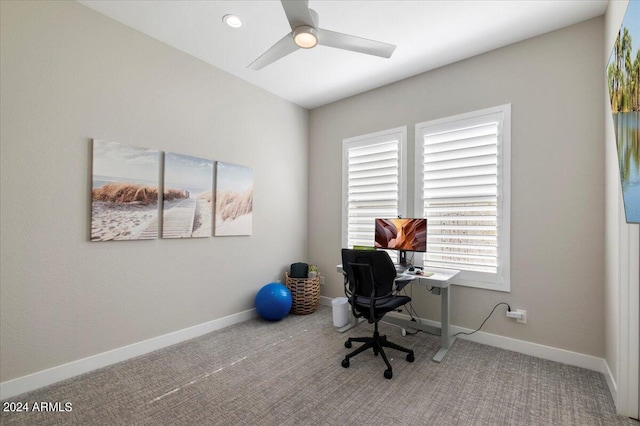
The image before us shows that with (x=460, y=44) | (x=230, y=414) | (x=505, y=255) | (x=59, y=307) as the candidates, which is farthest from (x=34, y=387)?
(x=460, y=44)

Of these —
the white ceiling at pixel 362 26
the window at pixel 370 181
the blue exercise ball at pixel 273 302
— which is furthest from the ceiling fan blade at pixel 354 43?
the blue exercise ball at pixel 273 302

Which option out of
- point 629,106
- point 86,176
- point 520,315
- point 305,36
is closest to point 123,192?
point 86,176

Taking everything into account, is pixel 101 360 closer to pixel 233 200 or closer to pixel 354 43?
pixel 233 200

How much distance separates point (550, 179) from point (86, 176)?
4.23m

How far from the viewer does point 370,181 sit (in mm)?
3951

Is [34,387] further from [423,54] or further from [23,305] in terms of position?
[423,54]

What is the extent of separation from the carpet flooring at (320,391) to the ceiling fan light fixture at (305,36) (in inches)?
103

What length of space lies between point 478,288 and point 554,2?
2.66m

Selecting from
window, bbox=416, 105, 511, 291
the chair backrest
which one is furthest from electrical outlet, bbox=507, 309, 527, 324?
the chair backrest

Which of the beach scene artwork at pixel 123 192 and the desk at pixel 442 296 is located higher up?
the beach scene artwork at pixel 123 192

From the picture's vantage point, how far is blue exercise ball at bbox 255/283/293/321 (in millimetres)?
3527

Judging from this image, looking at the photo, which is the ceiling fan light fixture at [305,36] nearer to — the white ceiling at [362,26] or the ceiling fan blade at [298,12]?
the ceiling fan blade at [298,12]

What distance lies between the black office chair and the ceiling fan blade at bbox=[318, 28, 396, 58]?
1.62m

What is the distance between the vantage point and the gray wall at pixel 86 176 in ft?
7.00
